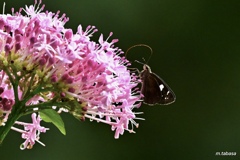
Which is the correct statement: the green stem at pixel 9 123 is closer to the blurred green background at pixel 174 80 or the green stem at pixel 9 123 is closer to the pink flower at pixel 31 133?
the pink flower at pixel 31 133

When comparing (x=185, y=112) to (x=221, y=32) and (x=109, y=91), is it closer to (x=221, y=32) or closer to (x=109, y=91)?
(x=221, y=32)

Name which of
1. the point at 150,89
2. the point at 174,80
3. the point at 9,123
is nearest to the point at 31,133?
the point at 9,123

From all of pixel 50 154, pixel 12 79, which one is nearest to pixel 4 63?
pixel 12 79

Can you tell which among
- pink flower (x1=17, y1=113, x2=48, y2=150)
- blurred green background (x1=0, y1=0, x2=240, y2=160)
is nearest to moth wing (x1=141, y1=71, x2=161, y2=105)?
pink flower (x1=17, y1=113, x2=48, y2=150)

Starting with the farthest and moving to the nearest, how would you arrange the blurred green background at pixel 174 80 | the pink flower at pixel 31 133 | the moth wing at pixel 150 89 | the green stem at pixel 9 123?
1. the blurred green background at pixel 174 80
2. the moth wing at pixel 150 89
3. the pink flower at pixel 31 133
4. the green stem at pixel 9 123

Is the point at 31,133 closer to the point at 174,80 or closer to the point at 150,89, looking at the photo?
the point at 150,89

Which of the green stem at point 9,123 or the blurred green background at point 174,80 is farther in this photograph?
the blurred green background at point 174,80

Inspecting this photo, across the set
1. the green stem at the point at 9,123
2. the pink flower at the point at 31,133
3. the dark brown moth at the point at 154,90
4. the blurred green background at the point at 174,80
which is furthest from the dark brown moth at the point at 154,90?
the blurred green background at the point at 174,80

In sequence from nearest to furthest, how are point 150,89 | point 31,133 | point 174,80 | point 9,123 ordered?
point 9,123 < point 31,133 < point 150,89 < point 174,80
